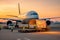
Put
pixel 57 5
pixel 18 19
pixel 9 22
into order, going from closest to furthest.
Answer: pixel 57 5 < pixel 9 22 < pixel 18 19

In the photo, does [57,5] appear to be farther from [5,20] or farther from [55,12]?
[5,20]

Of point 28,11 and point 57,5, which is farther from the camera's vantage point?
point 28,11

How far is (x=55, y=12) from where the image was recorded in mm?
13945

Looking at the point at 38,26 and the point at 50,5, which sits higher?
the point at 50,5

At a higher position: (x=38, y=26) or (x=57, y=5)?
(x=57, y=5)

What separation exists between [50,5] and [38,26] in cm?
290

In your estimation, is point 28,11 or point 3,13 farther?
point 28,11

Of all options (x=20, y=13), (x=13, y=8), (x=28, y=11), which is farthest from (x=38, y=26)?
(x=20, y=13)

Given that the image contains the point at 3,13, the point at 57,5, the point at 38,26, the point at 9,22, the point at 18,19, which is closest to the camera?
the point at 38,26

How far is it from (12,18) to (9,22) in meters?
1.05

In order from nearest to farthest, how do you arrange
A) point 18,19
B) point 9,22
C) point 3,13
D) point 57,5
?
1. point 57,5
2. point 3,13
3. point 9,22
4. point 18,19

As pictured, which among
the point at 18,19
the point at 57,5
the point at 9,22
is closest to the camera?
the point at 57,5

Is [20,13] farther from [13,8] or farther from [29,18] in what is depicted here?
[13,8]

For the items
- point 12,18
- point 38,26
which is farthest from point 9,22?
point 38,26
